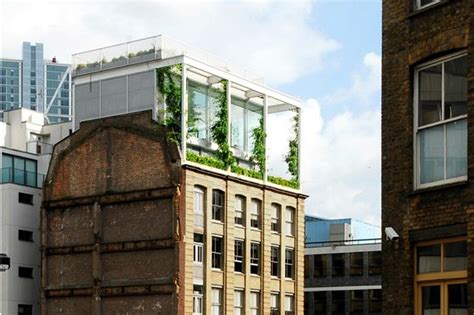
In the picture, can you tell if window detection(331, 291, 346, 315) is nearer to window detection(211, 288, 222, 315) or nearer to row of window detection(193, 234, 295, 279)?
row of window detection(193, 234, 295, 279)

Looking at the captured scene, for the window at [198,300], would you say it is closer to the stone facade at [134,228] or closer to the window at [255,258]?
the stone facade at [134,228]

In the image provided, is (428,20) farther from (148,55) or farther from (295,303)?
(295,303)

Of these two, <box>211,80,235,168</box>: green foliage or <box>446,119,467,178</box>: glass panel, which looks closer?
<box>446,119,467,178</box>: glass panel

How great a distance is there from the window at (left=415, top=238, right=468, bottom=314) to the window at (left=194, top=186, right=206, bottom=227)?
4542cm

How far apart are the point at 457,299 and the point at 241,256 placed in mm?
49875

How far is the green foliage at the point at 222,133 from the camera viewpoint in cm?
6512

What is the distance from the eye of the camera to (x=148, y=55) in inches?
2559

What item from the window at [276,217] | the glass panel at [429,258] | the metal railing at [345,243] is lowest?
the glass panel at [429,258]

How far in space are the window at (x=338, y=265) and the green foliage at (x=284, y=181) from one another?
23.6 meters

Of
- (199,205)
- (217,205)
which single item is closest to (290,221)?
(217,205)

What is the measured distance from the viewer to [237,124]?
224 feet

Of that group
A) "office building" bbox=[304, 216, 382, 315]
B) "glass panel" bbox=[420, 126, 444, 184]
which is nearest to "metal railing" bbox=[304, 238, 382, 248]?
"office building" bbox=[304, 216, 382, 315]

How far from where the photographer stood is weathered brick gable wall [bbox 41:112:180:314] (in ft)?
205

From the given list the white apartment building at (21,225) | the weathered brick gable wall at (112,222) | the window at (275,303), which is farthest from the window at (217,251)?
the white apartment building at (21,225)
